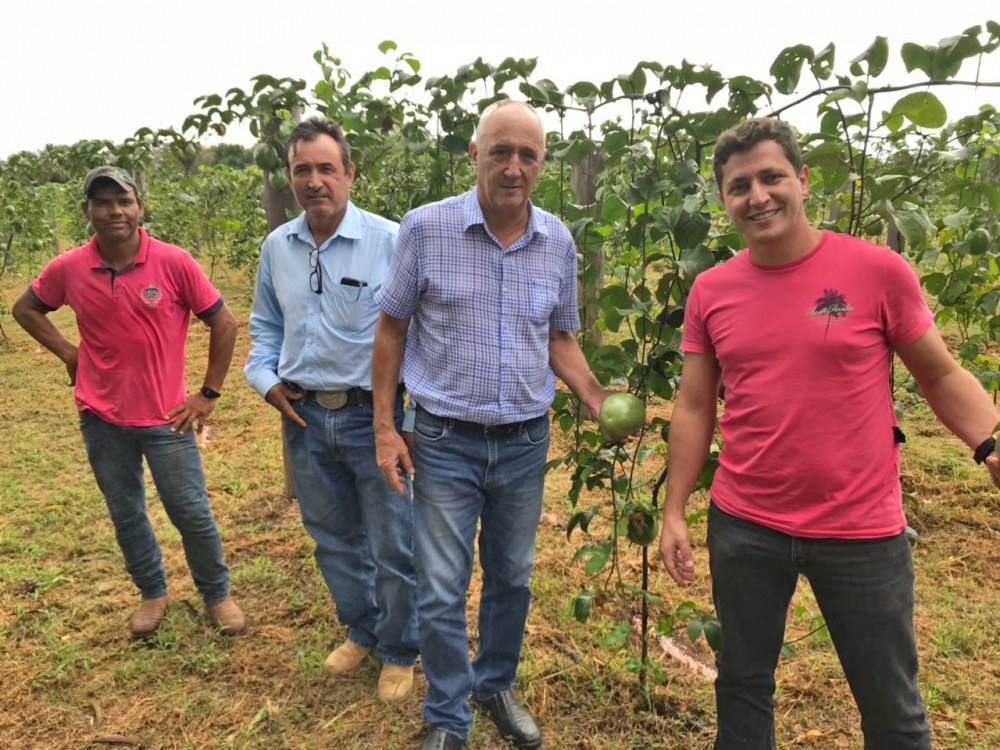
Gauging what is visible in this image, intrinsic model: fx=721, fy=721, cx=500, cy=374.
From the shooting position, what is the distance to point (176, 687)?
2.51 metres

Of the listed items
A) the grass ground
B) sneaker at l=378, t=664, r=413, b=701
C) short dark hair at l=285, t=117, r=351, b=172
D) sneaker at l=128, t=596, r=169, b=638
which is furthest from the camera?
sneaker at l=128, t=596, r=169, b=638

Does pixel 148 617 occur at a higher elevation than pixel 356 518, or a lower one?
lower

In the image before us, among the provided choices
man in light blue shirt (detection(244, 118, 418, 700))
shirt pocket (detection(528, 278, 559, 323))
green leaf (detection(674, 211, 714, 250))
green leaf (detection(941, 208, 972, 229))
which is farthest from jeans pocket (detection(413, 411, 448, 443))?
green leaf (detection(941, 208, 972, 229))

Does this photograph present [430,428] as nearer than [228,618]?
Yes

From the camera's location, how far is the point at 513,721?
2.20 meters

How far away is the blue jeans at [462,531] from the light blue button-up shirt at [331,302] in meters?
0.37

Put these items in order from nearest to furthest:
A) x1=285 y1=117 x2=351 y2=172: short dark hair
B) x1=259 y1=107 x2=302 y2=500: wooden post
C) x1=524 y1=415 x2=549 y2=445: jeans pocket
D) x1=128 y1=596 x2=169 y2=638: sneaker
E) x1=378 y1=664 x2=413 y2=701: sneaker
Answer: x1=524 y1=415 x2=549 y2=445: jeans pocket < x1=285 y1=117 x2=351 y2=172: short dark hair < x1=378 y1=664 x2=413 y2=701: sneaker < x1=128 y1=596 x2=169 y2=638: sneaker < x1=259 y1=107 x2=302 y2=500: wooden post

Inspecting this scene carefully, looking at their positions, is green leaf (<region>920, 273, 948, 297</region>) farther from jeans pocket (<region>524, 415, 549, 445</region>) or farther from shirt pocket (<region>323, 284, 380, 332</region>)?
shirt pocket (<region>323, 284, 380, 332</region>)

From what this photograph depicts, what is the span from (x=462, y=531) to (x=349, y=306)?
2.50 ft

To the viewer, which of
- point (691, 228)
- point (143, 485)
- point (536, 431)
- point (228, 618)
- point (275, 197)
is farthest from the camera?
point (275, 197)

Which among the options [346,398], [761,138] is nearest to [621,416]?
[761,138]

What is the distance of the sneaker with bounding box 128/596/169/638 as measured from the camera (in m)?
2.78

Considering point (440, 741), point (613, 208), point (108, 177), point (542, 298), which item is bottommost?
point (440, 741)

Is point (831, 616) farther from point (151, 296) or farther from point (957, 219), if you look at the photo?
point (151, 296)
